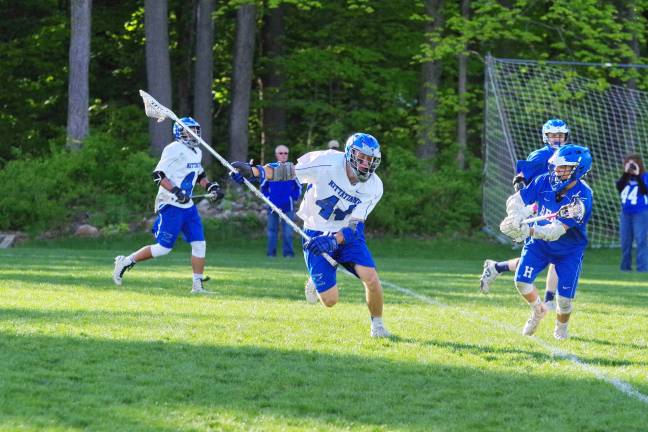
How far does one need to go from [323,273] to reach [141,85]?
25.5m

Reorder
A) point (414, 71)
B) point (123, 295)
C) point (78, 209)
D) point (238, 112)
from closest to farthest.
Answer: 1. point (123, 295)
2. point (78, 209)
3. point (238, 112)
4. point (414, 71)

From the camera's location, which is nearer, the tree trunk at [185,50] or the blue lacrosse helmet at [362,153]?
the blue lacrosse helmet at [362,153]

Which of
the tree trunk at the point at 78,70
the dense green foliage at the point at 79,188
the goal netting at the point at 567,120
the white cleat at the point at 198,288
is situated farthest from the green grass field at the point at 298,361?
the tree trunk at the point at 78,70

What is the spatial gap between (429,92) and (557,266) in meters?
21.3

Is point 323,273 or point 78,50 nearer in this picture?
point 323,273

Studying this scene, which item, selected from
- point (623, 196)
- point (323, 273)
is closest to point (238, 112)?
point (623, 196)

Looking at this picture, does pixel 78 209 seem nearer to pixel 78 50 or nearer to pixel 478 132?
pixel 78 50

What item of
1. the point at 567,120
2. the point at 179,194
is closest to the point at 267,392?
the point at 179,194

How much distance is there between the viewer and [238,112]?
94.3ft

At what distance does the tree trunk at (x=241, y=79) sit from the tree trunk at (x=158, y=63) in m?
1.65

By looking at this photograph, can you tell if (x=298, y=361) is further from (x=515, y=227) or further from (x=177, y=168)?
(x=177, y=168)

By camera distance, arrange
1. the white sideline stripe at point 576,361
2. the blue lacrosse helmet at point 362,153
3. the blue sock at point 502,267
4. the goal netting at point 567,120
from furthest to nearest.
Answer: the goal netting at point 567,120, the blue sock at point 502,267, the blue lacrosse helmet at point 362,153, the white sideline stripe at point 576,361

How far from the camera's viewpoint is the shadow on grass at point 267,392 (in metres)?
6.06

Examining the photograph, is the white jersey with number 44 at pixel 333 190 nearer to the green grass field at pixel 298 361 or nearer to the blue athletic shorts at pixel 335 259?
the blue athletic shorts at pixel 335 259
